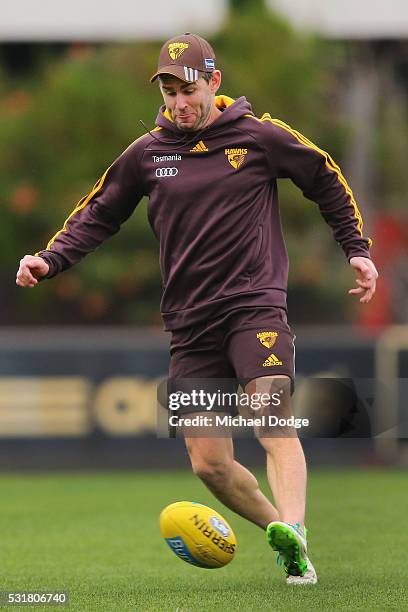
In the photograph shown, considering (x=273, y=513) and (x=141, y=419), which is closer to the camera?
(x=273, y=513)

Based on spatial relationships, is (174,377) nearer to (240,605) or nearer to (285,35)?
(240,605)

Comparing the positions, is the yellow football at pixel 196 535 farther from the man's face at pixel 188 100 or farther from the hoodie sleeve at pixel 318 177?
the man's face at pixel 188 100

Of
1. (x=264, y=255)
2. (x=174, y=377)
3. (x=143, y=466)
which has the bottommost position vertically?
(x=143, y=466)

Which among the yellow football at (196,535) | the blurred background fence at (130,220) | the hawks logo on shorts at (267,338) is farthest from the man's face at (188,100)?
the blurred background fence at (130,220)

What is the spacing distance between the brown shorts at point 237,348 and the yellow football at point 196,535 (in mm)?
603

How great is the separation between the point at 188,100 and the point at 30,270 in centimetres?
106

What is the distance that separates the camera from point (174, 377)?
21.5 ft

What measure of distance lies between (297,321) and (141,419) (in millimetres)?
8467

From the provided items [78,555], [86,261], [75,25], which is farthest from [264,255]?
[75,25]

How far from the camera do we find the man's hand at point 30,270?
6.47 meters

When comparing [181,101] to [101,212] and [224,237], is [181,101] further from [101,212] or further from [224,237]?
[101,212]

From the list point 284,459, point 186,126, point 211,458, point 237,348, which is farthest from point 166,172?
point 284,459

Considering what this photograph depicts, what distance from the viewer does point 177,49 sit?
640 cm

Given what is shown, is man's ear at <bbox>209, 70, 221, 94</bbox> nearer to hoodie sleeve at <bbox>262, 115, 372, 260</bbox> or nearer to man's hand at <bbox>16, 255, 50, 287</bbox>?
hoodie sleeve at <bbox>262, 115, 372, 260</bbox>
